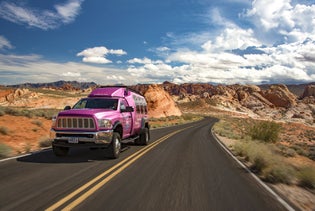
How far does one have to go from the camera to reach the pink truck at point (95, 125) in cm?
1055

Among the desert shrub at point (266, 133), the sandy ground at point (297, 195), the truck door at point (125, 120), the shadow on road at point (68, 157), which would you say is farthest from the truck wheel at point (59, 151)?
the desert shrub at point (266, 133)

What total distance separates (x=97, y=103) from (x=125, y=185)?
5824 mm

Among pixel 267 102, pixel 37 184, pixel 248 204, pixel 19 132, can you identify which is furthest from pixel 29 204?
pixel 267 102

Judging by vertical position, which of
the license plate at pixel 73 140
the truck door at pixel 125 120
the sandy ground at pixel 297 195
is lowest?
the sandy ground at pixel 297 195

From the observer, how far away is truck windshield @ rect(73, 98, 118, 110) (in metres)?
12.5

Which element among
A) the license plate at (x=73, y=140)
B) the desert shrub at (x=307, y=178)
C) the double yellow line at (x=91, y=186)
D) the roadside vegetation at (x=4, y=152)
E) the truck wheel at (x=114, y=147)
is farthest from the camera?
the roadside vegetation at (x=4, y=152)

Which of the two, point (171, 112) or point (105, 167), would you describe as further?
point (171, 112)

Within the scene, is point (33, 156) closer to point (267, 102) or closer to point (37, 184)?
point (37, 184)

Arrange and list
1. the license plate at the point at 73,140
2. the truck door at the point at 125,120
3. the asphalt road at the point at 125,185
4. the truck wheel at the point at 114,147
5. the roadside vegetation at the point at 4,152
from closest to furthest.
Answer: the asphalt road at the point at 125,185 < the license plate at the point at 73,140 < the truck wheel at the point at 114,147 < the roadside vegetation at the point at 4,152 < the truck door at the point at 125,120

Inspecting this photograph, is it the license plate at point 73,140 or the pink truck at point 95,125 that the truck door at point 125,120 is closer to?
the pink truck at point 95,125

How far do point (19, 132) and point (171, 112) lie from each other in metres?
66.6

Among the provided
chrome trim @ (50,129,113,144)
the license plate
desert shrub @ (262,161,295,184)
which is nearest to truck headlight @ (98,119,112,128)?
chrome trim @ (50,129,113,144)

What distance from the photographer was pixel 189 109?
16962cm

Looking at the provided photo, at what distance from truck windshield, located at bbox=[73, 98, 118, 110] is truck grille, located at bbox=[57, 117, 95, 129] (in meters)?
1.77
